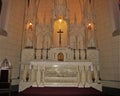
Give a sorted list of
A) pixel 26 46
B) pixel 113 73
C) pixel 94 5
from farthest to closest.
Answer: pixel 94 5
pixel 26 46
pixel 113 73

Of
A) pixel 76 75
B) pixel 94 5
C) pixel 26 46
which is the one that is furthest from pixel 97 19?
pixel 26 46

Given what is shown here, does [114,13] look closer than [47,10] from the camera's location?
Yes

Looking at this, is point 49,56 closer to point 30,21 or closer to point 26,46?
point 26,46

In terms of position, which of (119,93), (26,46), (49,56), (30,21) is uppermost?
(30,21)

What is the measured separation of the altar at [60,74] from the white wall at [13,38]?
5.06 feet

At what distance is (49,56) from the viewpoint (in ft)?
31.1

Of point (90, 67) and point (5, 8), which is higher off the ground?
point (5, 8)

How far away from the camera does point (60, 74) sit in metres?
8.05

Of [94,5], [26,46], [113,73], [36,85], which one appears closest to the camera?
[36,85]

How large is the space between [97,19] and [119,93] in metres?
4.68

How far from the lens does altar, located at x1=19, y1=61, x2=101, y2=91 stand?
7824 millimetres

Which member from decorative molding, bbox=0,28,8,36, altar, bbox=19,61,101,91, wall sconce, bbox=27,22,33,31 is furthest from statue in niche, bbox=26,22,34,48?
altar, bbox=19,61,101,91

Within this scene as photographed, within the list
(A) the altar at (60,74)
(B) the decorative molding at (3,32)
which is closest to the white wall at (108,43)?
(A) the altar at (60,74)

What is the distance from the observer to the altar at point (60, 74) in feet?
25.7
